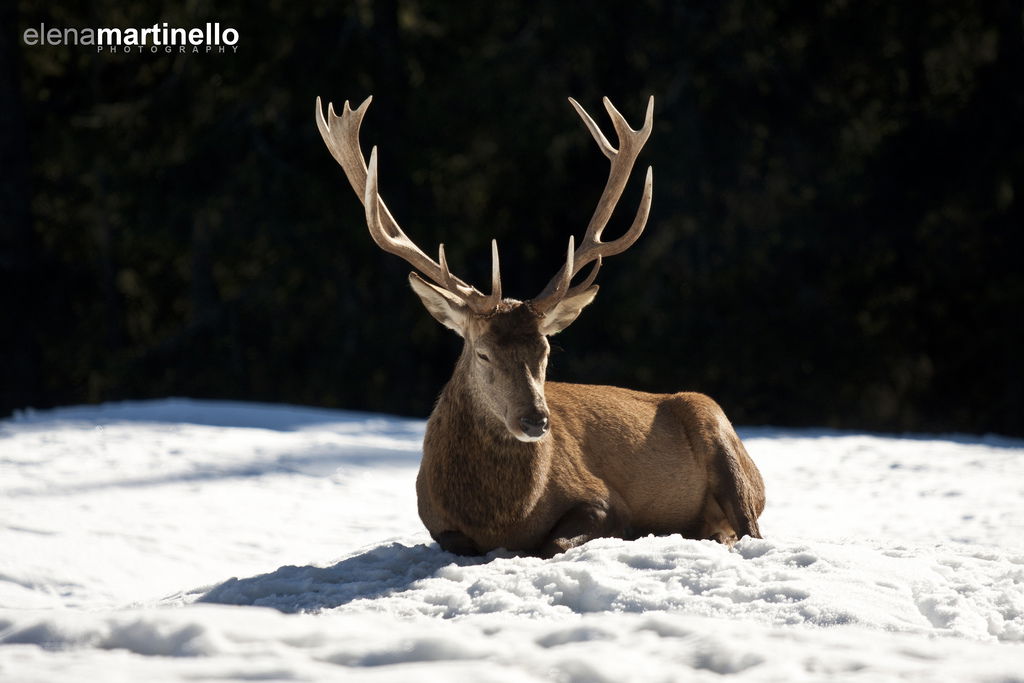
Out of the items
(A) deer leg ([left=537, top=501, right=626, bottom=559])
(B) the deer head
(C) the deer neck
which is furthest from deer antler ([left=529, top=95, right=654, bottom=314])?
(A) deer leg ([left=537, top=501, right=626, bottom=559])

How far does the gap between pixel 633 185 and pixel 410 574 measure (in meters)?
10.3

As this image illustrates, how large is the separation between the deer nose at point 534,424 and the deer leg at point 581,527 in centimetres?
62

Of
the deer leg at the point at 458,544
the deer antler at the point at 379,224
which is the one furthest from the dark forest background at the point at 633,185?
the deer leg at the point at 458,544

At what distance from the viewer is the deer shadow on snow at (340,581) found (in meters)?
5.30

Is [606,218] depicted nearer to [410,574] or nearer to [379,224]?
[379,224]

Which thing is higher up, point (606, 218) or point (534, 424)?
point (606, 218)

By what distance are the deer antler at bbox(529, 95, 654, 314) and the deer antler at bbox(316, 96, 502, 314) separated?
264mm

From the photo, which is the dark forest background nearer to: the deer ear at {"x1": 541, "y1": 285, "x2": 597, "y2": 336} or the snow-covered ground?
the snow-covered ground

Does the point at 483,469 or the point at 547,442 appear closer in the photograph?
the point at 483,469

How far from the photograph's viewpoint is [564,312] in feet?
20.1

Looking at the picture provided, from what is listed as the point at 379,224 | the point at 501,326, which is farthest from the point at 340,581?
the point at 379,224

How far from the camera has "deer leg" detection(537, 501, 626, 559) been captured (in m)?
5.92

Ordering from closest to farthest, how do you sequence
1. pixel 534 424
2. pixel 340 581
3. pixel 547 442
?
pixel 534 424 → pixel 340 581 → pixel 547 442

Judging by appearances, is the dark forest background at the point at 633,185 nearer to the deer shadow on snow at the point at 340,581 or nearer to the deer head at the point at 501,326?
the deer head at the point at 501,326
